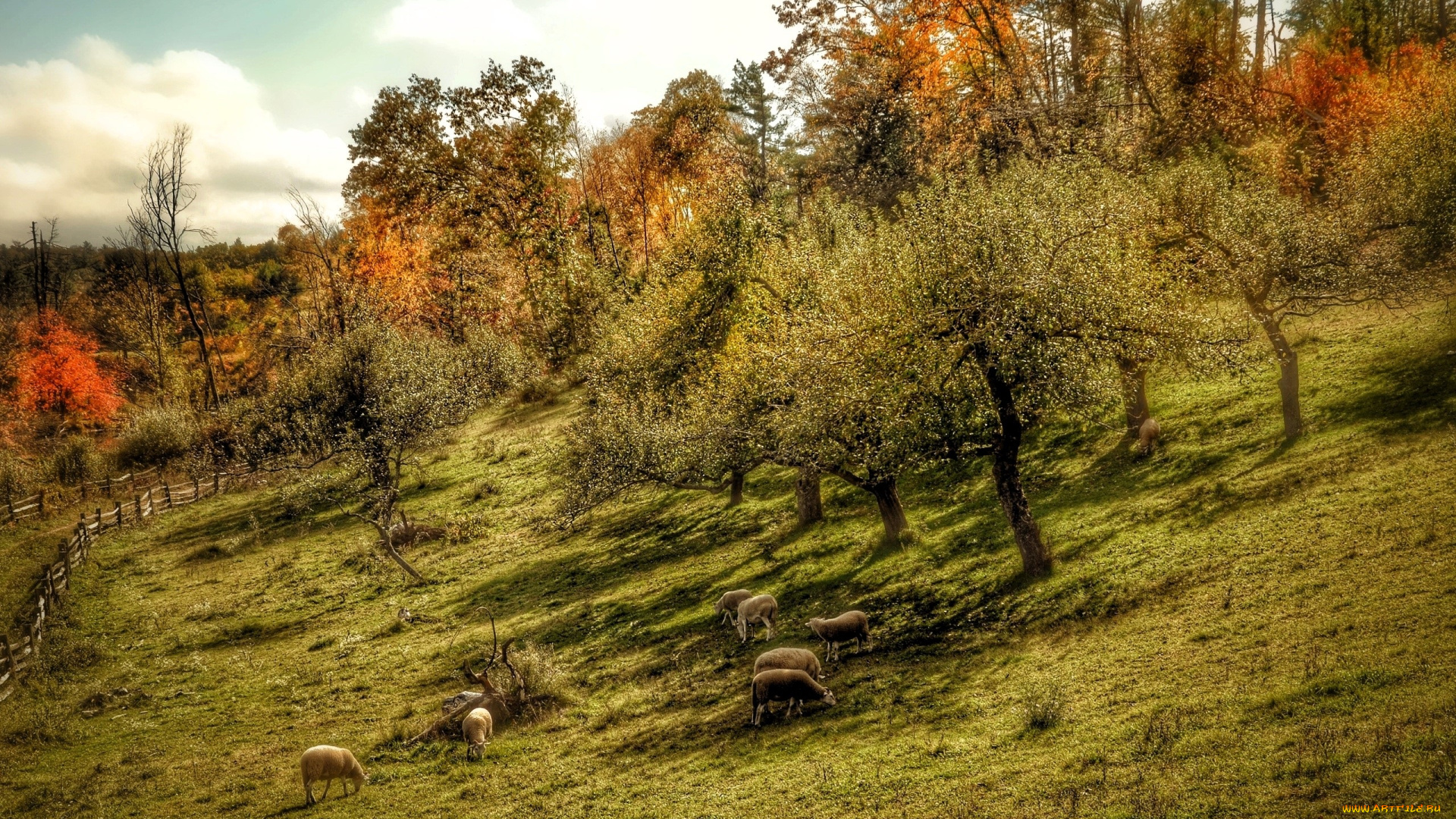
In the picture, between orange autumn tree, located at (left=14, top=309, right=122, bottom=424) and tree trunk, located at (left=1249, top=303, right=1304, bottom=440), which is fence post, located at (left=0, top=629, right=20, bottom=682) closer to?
tree trunk, located at (left=1249, top=303, right=1304, bottom=440)

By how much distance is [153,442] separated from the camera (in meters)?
56.4

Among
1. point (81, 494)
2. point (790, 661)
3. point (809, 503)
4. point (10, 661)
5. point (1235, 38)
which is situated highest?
point (1235, 38)

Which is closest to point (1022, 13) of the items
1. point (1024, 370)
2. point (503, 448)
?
point (1024, 370)

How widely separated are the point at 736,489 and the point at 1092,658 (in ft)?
68.9

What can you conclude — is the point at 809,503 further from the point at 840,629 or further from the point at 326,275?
the point at 326,275

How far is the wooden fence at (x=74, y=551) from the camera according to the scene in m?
27.0

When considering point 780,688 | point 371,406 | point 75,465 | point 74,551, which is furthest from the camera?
point 75,465

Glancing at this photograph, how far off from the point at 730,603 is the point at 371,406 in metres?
29.0

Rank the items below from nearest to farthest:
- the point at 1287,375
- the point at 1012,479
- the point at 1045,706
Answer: the point at 1045,706
the point at 1012,479
the point at 1287,375

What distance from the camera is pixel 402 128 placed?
40.0 m

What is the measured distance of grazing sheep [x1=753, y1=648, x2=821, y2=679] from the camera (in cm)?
1806

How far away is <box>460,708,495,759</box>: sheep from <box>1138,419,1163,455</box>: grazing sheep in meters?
24.3

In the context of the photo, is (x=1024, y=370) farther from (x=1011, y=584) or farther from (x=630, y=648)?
(x=630, y=648)

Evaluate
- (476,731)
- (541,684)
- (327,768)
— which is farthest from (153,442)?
(476,731)
